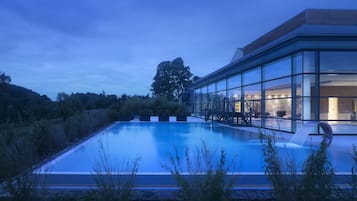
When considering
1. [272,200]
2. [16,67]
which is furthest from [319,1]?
[16,67]

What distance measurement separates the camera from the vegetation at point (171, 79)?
44.4 m

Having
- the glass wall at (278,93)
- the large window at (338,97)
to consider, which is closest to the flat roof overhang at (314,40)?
the glass wall at (278,93)

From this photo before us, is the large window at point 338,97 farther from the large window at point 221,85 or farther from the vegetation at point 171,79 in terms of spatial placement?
the vegetation at point 171,79

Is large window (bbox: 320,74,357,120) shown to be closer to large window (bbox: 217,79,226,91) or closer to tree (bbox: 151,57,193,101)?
large window (bbox: 217,79,226,91)

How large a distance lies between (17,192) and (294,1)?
46.1 ft

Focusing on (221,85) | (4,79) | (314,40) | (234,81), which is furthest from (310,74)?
(4,79)

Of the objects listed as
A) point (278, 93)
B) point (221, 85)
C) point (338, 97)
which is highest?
point (221, 85)

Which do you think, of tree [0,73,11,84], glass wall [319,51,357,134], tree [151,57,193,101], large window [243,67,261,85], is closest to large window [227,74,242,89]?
large window [243,67,261,85]

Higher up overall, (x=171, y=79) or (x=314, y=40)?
(x=171, y=79)

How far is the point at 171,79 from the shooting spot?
147ft

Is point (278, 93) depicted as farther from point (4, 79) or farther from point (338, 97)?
point (4, 79)

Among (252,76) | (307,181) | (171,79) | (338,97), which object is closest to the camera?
(307,181)

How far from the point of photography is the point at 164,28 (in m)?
16.1

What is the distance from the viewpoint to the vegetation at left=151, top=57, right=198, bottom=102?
4438 centimetres
